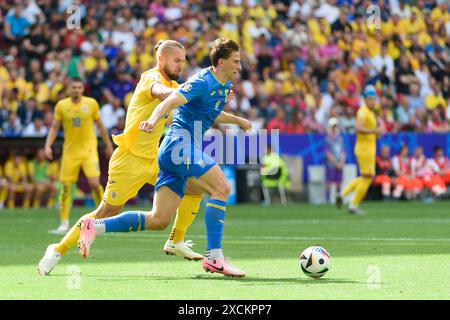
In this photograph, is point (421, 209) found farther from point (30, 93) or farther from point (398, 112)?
point (30, 93)

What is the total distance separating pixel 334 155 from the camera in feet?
93.0

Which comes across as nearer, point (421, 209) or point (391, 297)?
point (391, 297)

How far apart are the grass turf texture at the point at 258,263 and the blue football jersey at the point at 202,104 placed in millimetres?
1405

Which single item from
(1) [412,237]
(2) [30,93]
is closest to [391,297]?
(1) [412,237]

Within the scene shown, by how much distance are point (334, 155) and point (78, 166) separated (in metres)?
11.4

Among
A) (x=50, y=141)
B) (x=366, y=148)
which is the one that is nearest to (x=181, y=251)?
(x=50, y=141)

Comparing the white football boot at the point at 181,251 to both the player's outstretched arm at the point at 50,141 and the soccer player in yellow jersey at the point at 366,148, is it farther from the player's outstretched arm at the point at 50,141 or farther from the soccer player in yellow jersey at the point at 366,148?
the soccer player in yellow jersey at the point at 366,148

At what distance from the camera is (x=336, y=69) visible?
102 feet

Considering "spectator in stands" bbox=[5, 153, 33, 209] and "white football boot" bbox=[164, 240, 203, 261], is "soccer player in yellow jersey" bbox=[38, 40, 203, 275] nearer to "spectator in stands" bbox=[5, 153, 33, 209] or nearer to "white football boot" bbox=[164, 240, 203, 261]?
"white football boot" bbox=[164, 240, 203, 261]

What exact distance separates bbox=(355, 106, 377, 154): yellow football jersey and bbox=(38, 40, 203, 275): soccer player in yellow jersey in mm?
11319

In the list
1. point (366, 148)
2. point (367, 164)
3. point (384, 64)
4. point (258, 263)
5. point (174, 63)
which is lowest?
point (258, 263)

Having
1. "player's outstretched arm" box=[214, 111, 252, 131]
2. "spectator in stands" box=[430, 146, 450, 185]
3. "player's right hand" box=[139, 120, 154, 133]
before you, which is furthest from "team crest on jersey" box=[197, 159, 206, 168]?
"spectator in stands" box=[430, 146, 450, 185]

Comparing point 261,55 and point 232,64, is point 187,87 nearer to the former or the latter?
point 232,64
